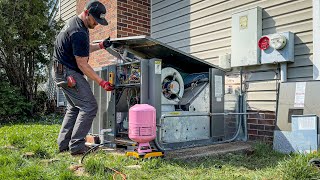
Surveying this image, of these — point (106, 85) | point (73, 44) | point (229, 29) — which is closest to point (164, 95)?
point (106, 85)

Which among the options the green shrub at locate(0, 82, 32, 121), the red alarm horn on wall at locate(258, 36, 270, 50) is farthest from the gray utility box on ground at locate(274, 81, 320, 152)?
the green shrub at locate(0, 82, 32, 121)

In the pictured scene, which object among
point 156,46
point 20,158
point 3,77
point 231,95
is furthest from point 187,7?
point 3,77

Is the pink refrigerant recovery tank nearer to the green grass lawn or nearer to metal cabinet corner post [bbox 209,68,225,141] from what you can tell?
the green grass lawn

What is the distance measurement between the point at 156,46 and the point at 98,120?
125 cm

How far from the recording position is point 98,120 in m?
4.10

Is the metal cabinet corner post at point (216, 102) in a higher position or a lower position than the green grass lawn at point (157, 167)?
higher

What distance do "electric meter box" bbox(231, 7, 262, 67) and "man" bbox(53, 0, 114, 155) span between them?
2.00m

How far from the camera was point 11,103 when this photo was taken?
8.27 meters

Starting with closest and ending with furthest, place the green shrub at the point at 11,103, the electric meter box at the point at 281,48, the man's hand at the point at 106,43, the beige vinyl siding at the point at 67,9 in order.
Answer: the man's hand at the point at 106,43
the electric meter box at the point at 281,48
the green shrub at the point at 11,103
the beige vinyl siding at the point at 67,9

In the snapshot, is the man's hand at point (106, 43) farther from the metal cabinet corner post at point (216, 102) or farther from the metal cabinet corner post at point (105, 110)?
the metal cabinet corner post at point (216, 102)

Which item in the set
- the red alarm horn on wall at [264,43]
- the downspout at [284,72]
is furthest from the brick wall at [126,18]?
the downspout at [284,72]

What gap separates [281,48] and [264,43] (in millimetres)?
247

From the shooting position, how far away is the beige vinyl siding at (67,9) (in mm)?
9898

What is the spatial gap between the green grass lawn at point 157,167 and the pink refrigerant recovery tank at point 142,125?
0.68 ft
